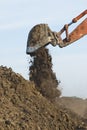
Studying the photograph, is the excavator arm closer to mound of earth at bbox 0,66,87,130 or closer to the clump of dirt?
mound of earth at bbox 0,66,87,130

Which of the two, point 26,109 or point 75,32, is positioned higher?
point 75,32

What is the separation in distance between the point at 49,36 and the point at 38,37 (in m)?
0.27

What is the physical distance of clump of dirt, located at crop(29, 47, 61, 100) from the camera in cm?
1722

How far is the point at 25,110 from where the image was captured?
14062 millimetres

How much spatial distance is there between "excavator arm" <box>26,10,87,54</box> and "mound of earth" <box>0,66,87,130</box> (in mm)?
2051

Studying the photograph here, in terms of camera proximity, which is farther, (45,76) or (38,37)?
(45,76)

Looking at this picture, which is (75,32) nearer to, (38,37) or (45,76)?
(38,37)

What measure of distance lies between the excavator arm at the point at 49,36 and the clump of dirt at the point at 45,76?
161 inches

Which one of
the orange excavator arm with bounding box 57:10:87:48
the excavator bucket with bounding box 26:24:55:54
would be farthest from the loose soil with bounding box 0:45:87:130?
the orange excavator arm with bounding box 57:10:87:48

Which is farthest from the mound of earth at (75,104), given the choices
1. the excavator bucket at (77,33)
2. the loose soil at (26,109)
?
the excavator bucket at (77,33)

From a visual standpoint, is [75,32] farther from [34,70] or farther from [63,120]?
[34,70]

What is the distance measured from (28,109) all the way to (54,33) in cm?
272

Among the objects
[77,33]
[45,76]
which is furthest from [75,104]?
[77,33]

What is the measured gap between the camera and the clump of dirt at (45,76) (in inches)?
678
